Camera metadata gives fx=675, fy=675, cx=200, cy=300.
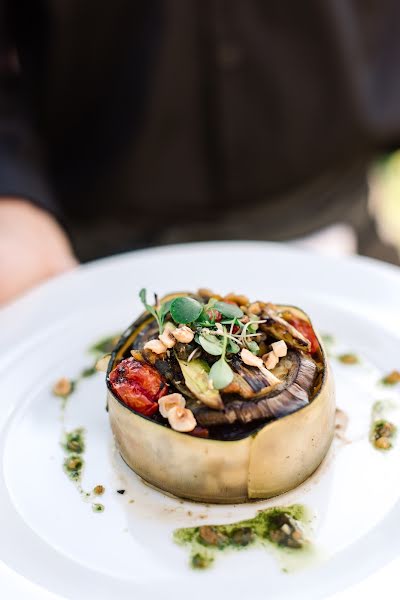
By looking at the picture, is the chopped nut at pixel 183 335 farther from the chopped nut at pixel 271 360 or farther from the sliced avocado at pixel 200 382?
the chopped nut at pixel 271 360

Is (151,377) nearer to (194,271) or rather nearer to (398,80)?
(194,271)

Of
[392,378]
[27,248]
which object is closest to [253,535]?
[392,378]

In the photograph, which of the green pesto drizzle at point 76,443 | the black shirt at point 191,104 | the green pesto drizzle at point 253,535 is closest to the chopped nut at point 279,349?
the green pesto drizzle at point 253,535

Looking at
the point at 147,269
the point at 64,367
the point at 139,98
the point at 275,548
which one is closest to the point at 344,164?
the point at 139,98

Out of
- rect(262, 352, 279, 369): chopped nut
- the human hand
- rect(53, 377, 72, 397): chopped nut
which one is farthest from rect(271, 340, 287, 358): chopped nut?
the human hand

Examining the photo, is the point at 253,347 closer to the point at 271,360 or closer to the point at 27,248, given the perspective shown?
the point at 271,360

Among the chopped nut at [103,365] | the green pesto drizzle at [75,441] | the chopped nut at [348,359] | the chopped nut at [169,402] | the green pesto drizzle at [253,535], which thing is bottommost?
the chopped nut at [348,359]
